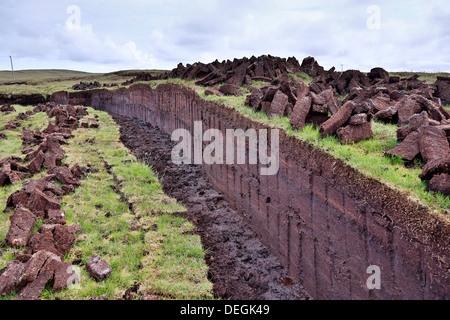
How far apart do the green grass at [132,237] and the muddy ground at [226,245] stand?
0.91ft

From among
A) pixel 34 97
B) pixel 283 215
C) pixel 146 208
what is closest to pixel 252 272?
pixel 283 215

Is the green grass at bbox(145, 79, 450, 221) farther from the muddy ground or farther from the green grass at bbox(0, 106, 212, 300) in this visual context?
the green grass at bbox(0, 106, 212, 300)

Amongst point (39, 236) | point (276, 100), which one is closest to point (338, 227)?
point (276, 100)

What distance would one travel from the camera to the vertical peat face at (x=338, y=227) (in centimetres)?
313

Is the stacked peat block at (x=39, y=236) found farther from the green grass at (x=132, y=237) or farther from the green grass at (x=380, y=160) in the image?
the green grass at (x=380, y=160)

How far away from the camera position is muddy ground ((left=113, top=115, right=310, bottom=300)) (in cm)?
499

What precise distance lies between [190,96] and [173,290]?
8.48 metres

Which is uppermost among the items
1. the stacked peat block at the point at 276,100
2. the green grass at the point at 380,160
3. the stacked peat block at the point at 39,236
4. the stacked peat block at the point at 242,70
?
the stacked peat block at the point at 242,70

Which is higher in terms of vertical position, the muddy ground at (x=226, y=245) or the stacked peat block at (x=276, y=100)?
the stacked peat block at (x=276, y=100)

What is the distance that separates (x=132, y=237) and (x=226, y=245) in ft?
5.77

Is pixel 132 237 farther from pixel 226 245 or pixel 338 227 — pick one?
pixel 338 227

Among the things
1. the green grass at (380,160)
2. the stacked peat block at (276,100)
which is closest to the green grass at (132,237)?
the green grass at (380,160)

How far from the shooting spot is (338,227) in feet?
13.7

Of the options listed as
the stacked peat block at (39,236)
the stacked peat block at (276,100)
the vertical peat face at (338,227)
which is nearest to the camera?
the vertical peat face at (338,227)
